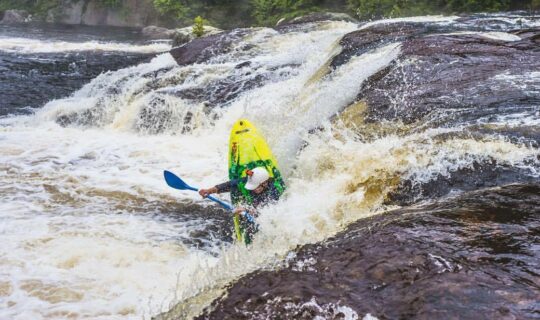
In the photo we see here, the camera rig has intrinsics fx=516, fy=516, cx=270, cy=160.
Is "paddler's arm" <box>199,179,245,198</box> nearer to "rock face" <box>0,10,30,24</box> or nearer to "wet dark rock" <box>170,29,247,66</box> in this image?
"wet dark rock" <box>170,29,247,66</box>

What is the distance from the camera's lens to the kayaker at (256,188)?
4.08 m

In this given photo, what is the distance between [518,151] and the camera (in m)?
4.30

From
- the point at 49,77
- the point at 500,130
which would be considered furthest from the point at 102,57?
the point at 500,130

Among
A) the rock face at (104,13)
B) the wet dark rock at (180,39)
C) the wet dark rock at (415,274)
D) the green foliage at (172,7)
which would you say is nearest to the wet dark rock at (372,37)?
the wet dark rock at (415,274)

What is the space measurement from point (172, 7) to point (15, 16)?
1293 cm

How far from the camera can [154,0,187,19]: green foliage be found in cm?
2259

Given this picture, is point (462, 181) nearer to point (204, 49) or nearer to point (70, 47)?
point (204, 49)

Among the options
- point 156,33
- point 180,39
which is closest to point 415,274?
point 180,39

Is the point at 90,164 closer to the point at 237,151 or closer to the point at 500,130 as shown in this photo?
the point at 237,151

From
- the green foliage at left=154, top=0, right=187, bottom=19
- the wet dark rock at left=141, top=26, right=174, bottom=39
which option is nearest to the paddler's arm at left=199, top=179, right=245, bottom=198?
the wet dark rock at left=141, top=26, right=174, bottom=39

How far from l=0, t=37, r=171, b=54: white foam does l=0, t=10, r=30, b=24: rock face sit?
1347 cm

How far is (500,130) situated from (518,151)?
424 millimetres

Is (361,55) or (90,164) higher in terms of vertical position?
(361,55)

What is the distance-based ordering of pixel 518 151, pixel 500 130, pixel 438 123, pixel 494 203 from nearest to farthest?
1. pixel 494 203
2. pixel 518 151
3. pixel 500 130
4. pixel 438 123
